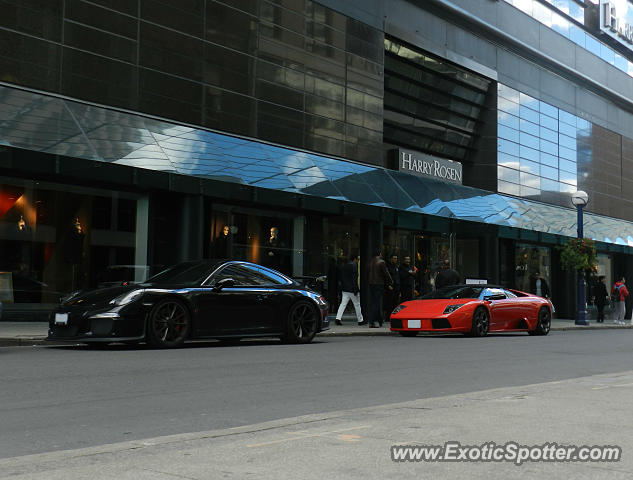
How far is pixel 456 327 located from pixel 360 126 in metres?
9.13

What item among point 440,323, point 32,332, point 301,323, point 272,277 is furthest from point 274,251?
point 32,332

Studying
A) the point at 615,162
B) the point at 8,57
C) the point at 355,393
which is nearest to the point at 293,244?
the point at 8,57

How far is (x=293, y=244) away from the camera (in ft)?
70.2

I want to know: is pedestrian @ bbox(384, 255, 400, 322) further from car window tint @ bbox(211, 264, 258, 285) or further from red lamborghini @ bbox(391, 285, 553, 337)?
car window tint @ bbox(211, 264, 258, 285)

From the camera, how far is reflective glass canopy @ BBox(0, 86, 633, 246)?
597 inches

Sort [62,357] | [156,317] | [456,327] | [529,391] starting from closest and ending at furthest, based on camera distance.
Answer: [529,391]
[62,357]
[156,317]
[456,327]

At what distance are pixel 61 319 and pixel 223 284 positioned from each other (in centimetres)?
247

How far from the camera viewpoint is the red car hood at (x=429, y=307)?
16797 mm

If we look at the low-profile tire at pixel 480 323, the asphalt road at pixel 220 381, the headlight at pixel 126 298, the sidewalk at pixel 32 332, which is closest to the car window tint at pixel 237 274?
the asphalt road at pixel 220 381

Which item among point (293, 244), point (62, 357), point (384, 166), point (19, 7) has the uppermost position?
point (19, 7)

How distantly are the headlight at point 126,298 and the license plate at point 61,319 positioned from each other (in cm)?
69

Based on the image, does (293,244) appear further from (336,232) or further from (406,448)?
(406,448)

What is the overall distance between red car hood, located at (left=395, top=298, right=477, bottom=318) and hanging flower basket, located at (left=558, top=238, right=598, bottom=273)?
491 inches

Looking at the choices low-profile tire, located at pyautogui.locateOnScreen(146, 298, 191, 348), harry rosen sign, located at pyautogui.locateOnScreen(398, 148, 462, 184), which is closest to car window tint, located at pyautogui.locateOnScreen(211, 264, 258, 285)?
low-profile tire, located at pyautogui.locateOnScreen(146, 298, 191, 348)
